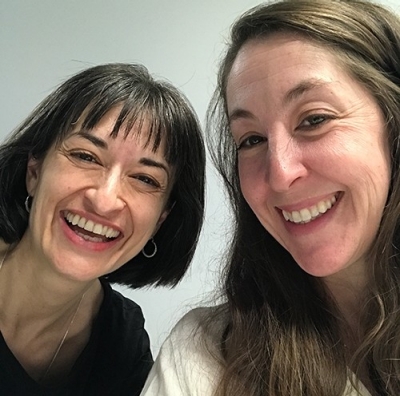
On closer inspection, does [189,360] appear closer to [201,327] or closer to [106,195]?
[201,327]

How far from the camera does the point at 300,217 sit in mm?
819

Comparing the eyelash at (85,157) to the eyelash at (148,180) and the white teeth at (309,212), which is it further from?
the white teeth at (309,212)

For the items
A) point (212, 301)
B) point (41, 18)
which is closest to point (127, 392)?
point (212, 301)

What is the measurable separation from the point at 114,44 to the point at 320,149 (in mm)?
1102

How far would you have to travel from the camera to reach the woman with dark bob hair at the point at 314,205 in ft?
2.51

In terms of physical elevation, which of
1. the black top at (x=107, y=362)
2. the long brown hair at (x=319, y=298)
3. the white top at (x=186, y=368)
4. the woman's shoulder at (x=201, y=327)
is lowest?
the black top at (x=107, y=362)

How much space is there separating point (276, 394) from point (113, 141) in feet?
1.81

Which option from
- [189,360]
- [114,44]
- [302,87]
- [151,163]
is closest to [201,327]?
[189,360]

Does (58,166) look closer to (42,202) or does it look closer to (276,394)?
(42,202)

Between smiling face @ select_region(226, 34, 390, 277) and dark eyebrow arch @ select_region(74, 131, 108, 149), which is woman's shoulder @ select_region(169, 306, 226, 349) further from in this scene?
dark eyebrow arch @ select_region(74, 131, 108, 149)

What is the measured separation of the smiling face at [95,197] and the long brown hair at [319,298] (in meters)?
0.24

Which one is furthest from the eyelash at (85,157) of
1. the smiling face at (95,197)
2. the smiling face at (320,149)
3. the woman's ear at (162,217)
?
the smiling face at (320,149)

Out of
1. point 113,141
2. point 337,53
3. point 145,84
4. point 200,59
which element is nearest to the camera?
point 337,53

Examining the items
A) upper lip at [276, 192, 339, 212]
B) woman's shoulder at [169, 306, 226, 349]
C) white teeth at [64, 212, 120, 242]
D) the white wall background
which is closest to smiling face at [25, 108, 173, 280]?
white teeth at [64, 212, 120, 242]
